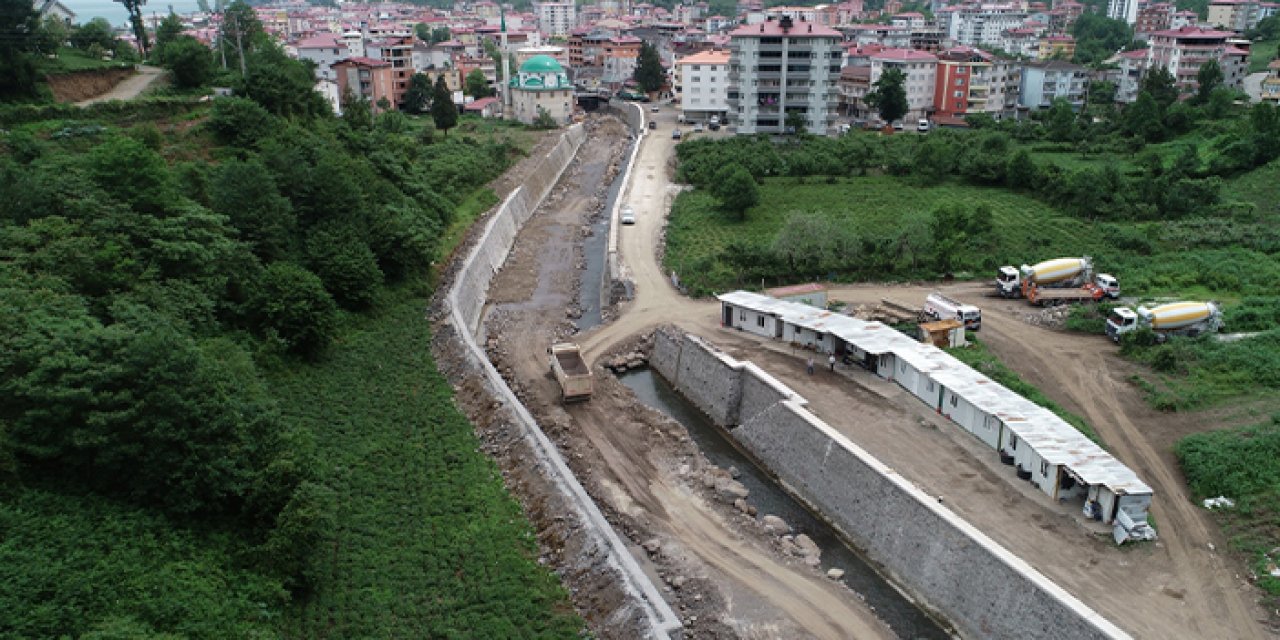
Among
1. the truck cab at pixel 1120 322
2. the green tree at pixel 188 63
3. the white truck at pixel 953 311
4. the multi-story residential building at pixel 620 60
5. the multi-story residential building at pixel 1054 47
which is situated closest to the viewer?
the truck cab at pixel 1120 322

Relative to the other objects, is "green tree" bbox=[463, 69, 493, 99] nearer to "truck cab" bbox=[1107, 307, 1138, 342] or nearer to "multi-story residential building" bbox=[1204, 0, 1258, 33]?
"truck cab" bbox=[1107, 307, 1138, 342]

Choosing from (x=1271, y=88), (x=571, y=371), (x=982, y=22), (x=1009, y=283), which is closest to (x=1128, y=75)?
(x=1271, y=88)

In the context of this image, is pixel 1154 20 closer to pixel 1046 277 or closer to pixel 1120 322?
pixel 1046 277

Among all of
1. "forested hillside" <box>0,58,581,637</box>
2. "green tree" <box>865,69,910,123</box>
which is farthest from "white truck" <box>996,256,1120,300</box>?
"green tree" <box>865,69,910,123</box>


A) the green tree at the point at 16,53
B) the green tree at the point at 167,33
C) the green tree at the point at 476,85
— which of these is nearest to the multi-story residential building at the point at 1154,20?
the green tree at the point at 476,85

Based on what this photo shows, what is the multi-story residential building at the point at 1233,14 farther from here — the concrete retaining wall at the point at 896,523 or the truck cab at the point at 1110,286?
the concrete retaining wall at the point at 896,523
